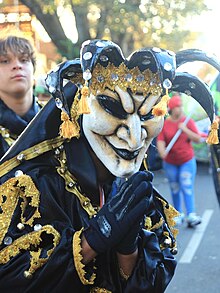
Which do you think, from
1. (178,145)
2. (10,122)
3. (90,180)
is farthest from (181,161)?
(90,180)

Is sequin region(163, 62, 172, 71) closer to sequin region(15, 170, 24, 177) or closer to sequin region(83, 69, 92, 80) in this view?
sequin region(83, 69, 92, 80)

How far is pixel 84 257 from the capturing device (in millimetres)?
1759

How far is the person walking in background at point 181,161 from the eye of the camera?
7.14 meters

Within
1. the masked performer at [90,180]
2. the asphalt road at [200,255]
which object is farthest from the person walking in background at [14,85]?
the asphalt road at [200,255]

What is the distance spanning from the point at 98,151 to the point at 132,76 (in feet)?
0.90

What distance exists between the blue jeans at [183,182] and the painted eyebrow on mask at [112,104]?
5420 mm

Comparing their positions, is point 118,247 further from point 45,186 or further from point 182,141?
point 182,141

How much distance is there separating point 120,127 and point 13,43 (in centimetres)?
126

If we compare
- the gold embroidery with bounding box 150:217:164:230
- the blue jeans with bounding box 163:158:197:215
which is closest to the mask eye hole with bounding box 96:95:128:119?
the gold embroidery with bounding box 150:217:164:230

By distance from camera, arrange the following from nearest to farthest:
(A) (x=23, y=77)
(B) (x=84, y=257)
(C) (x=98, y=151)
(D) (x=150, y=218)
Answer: (B) (x=84, y=257) < (C) (x=98, y=151) < (D) (x=150, y=218) < (A) (x=23, y=77)

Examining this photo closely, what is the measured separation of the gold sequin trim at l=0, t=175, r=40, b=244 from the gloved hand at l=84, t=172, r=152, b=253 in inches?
8.0

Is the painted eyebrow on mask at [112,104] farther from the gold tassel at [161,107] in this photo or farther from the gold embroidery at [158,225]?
the gold embroidery at [158,225]

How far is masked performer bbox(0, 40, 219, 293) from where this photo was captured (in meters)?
1.75

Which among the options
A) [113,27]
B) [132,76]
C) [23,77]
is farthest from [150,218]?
[113,27]
